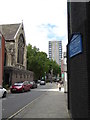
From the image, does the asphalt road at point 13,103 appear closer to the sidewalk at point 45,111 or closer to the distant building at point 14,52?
the sidewalk at point 45,111

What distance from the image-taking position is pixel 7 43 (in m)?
48.1

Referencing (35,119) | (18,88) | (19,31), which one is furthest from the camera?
(19,31)

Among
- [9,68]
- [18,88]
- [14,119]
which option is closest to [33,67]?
[9,68]

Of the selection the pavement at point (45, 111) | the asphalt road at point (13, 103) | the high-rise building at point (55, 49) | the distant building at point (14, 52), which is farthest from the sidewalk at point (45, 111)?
the high-rise building at point (55, 49)

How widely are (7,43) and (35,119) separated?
137ft

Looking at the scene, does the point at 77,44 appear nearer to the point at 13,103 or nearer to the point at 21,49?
the point at 13,103

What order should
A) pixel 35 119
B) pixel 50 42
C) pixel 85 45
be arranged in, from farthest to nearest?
pixel 50 42
pixel 35 119
pixel 85 45

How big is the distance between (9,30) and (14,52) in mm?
8442

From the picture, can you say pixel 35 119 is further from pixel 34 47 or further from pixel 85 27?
pixel 34 47

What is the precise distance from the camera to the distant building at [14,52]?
124ft

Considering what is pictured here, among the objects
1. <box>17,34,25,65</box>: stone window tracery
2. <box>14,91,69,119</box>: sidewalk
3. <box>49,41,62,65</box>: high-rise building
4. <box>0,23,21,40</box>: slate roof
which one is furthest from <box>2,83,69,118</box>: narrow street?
<box>49,41,62,65</box>: high-rise building

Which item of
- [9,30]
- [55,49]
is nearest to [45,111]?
[9,30]

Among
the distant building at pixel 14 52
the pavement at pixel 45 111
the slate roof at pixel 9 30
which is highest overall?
the slate roof at pixel 9 30

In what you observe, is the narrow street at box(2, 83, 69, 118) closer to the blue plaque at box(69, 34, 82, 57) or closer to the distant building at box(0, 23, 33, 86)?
the blue plaque at box(69, 34, 82, 57)
